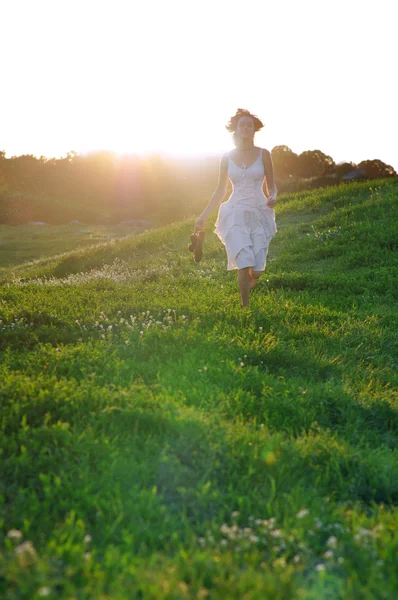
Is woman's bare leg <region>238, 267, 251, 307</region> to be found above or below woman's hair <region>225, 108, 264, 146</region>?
below

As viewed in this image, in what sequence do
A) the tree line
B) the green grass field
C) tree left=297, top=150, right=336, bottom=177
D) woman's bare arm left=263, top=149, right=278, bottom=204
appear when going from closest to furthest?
1. the green grass field
2. woman's bare arm left=263, top=149, right=278, bottom=204
3. tree left=297, top=150, right=336, bottom=177
4. the tree line

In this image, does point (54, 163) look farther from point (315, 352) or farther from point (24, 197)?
point (315, 352)

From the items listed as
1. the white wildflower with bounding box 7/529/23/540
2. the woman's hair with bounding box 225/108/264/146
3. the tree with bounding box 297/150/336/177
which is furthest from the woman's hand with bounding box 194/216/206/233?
the tree with bounding box 297/150/336/177

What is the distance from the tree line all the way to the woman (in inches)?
1443

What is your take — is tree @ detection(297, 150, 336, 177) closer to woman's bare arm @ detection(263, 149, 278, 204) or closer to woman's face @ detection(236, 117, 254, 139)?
woman's bare arm @ detection(263, 149, 278, 204)

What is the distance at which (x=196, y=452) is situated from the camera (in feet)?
13.0

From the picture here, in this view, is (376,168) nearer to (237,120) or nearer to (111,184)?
(237,120)

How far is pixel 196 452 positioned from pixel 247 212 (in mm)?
5383

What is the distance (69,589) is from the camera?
8.36 feet

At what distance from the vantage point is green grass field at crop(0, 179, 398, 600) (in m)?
2.75

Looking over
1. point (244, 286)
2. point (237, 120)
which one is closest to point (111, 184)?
point (237, 120)

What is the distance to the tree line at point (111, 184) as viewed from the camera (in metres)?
47.3

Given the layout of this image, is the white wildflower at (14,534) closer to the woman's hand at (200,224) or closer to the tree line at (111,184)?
the woman's hand at (200,224)

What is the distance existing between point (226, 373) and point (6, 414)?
2.11m
